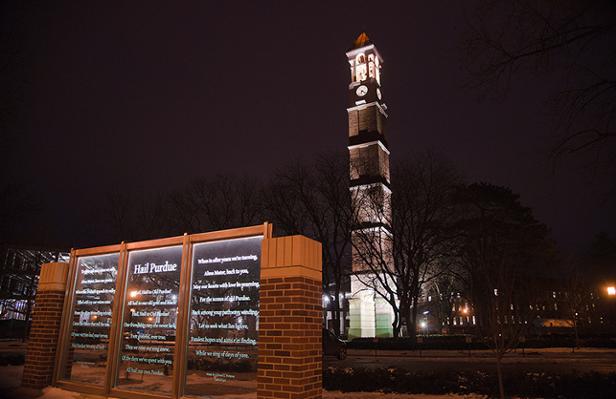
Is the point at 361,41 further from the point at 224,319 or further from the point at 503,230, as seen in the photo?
the point at 224,319

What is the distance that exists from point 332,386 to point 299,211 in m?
21.9

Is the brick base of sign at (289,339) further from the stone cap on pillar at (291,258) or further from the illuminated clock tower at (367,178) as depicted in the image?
the illuminated clock tower at (367,178)

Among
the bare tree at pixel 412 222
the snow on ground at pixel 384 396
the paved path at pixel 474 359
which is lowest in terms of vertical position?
the paved path at pixel 474 359

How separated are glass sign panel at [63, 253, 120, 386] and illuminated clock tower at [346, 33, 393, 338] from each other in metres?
23.5

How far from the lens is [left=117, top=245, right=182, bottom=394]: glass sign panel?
25.5ft

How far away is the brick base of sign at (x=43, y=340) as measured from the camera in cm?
910

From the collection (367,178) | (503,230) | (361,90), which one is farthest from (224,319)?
(361,90)

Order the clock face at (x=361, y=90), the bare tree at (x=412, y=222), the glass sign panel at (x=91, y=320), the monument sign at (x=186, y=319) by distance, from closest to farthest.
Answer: the monument sign at (x=186, y=319) → the glass sign panel at (x=91, y=320) → the bare tree at (x=412, y=222) → the clock face at (x=361, y=90)

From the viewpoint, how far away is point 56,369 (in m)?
9.15

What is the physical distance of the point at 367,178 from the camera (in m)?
34.7

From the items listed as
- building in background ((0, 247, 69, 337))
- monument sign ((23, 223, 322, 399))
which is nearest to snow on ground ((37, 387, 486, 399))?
monument sign ((23, 223, 322, 399))

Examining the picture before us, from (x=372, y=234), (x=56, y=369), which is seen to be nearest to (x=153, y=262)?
Answer: (x=56, y=369)

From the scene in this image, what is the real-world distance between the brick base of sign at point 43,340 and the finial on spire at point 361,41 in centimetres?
6040

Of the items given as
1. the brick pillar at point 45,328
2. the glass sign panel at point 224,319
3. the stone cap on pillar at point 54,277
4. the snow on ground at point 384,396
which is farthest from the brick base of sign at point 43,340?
the snow on ground at point 384,396
